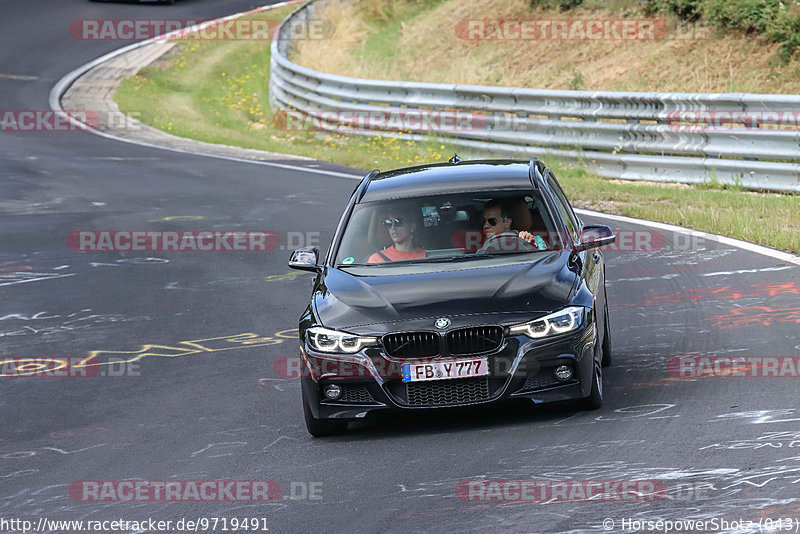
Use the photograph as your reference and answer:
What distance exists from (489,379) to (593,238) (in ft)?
5.29

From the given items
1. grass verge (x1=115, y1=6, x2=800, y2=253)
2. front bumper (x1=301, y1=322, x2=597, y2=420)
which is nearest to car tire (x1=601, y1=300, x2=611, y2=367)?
front bumper (x1=301, y1=322, x2=597, y2=420)

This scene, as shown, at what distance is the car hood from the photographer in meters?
7.34

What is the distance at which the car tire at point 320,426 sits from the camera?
7.58 m

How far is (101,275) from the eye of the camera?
13891 mm

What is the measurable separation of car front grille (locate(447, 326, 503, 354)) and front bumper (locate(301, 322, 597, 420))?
52mm

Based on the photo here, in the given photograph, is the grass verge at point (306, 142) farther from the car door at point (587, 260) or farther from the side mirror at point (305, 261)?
the side mirror at point (305, 261)

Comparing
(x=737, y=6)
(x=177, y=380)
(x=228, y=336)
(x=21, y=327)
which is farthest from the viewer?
(x=737, y=6)

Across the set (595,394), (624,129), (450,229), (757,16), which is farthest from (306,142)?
(595,394)

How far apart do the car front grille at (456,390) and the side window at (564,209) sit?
1.80 meters

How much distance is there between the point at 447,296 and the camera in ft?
24.6

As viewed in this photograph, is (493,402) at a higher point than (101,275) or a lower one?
higher

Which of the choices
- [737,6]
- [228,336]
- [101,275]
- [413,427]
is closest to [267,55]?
[737,6]

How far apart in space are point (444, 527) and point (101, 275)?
895cm

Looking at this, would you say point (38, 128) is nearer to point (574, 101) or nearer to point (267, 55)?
point (267, 55)
